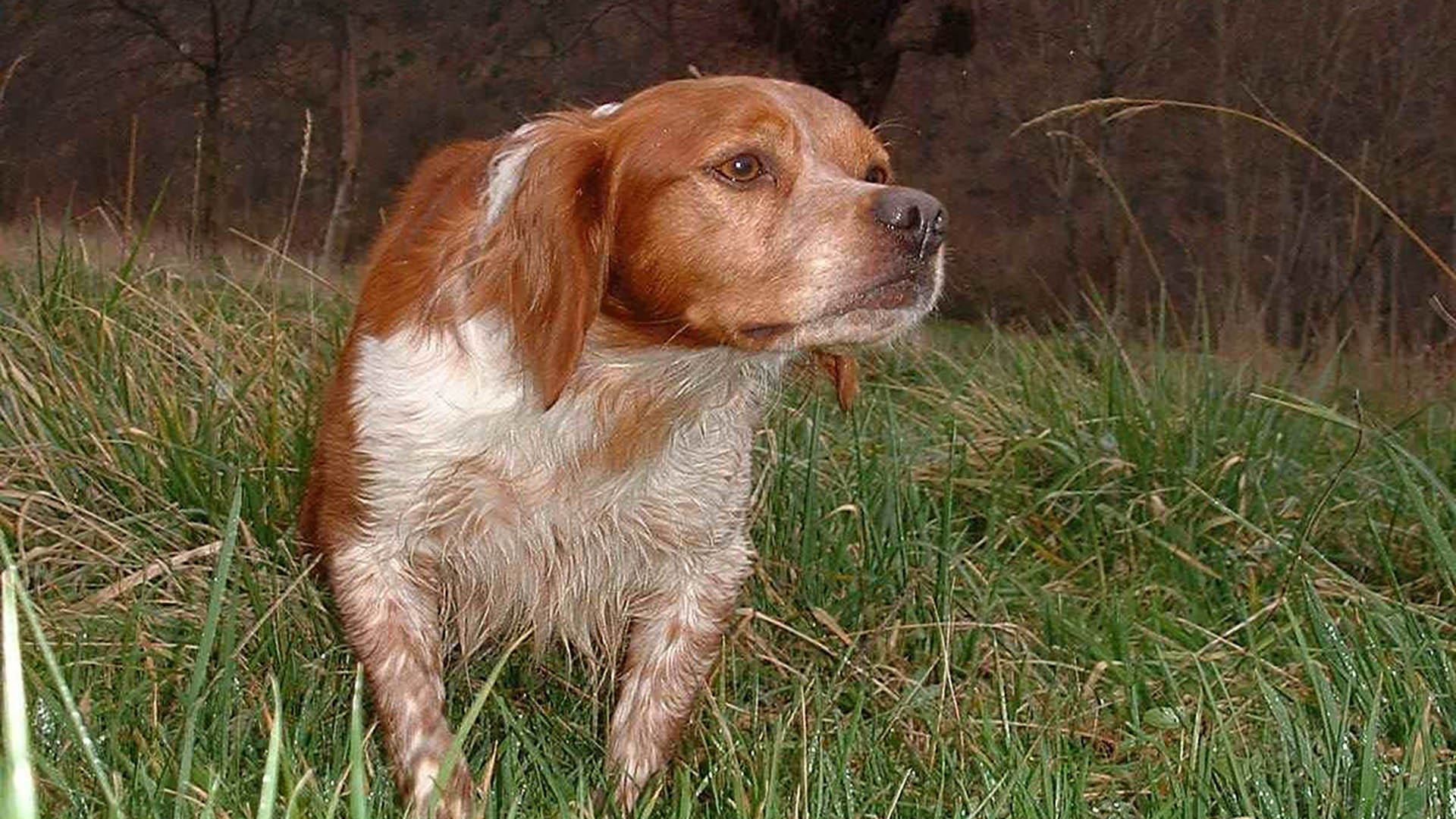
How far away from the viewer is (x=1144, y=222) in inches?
268

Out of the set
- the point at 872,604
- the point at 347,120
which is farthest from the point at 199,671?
the point at 347,120

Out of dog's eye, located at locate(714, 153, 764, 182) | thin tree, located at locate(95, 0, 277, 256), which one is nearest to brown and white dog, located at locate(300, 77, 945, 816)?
dog's eye, located at locate(714, 153, 764, 182)

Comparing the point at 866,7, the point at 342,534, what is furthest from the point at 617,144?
the point at 866,7

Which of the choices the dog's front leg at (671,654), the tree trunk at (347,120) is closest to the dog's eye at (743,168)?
the dog's front leg at (671,654)

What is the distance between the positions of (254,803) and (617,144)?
0.98m

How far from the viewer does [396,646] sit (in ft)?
8.43

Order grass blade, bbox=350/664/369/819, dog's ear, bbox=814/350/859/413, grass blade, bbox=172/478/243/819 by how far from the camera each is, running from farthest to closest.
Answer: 1. dog's ear, bbox=814/350/859/413
2. grass blade, bbox=172/478/243/819
3. grass blade, bbox=350/664/369/819

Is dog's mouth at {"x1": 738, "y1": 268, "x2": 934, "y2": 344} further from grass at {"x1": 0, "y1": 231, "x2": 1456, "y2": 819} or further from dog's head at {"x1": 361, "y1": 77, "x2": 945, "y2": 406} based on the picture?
grass at {"x1": 0, "y1": 231, "x2": 1456, "y2": 819}

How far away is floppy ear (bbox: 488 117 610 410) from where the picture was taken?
2346 millimetres

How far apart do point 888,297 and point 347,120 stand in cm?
428

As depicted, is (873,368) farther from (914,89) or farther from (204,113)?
(204,113)

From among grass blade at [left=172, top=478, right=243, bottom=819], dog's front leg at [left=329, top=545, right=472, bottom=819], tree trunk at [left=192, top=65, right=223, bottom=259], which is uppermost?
grass blade at [left=172, top=478, right=243, bottom=819]

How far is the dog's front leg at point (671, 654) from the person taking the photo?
266 cm

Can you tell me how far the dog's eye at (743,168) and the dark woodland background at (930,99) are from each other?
3.22 metres
